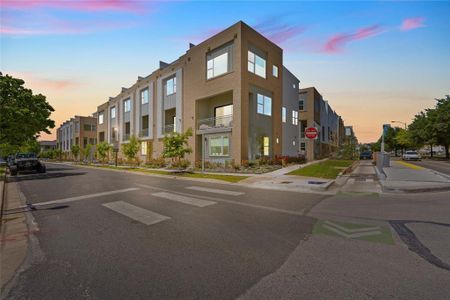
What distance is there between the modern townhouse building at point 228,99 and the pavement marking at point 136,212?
12.6m

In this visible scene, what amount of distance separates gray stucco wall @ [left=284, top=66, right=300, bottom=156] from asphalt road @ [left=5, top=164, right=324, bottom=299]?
2447cm

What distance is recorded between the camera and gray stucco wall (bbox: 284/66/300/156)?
31.8 m

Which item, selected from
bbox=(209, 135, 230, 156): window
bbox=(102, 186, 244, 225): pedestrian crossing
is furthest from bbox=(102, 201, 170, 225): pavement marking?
bbox=(209, 135, 230, 156): window

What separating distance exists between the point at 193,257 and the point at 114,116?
50142 mm

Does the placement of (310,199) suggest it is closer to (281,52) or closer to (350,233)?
(350,233)

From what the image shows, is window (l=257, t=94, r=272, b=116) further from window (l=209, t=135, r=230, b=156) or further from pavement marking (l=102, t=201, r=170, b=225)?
pavement marking (l=102, t=201, r=170, b=225)

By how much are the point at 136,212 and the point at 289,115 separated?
29.7m

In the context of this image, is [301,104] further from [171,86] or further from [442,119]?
[442,119]

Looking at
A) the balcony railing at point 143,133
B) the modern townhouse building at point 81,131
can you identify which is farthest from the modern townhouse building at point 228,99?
the modern townhouse building at point 81,131

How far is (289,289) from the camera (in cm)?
312

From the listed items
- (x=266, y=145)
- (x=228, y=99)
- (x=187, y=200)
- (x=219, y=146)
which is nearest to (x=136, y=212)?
(x=187, y=200)

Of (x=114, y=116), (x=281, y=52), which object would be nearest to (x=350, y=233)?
(x=281, y=52)

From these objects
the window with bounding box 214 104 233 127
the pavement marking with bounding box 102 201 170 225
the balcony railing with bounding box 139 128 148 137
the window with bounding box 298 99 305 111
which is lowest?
the pavement marking with bounding box 102 201 170 225

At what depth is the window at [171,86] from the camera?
102ft
